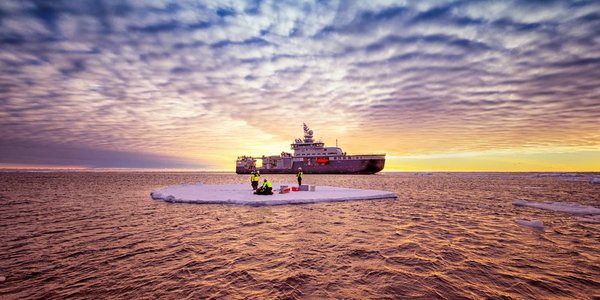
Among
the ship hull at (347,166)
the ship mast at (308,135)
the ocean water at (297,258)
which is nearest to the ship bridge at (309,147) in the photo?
the ship mast at (308,135)

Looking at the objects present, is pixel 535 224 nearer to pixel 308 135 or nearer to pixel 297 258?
pixel 297 258

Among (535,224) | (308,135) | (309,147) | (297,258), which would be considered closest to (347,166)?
(309,147)

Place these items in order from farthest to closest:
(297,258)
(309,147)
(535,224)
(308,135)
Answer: (308,135) < (309,147) < (535,224) < (297,258)

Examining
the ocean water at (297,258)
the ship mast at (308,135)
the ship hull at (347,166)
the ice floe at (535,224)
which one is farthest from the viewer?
the ship mast at (308,135)

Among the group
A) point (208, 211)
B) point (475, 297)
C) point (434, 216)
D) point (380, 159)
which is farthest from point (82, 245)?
point (380, 159)

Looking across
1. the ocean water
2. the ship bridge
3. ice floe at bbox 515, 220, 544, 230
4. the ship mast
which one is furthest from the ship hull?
ice floe at bbox 515, 220, 544, 230

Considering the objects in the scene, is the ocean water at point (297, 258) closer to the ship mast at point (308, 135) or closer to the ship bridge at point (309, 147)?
the ship bridge at point (309, 147)

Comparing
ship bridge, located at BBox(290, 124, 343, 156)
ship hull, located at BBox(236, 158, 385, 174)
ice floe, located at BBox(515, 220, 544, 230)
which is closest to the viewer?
ice floe, located at BBox(515, 220, 544, 230)

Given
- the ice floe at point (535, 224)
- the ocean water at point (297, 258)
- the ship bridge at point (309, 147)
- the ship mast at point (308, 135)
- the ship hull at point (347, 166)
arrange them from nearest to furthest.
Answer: the ocean water at point (297, 258), the ice floe at point (535, 224), the ship hull at point (347, 166), the ship bridge at point (309, 147), the ship mast at point (308, 135)

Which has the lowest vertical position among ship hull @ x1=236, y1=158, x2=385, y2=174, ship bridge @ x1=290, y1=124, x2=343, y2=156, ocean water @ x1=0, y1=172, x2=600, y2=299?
ocean water @ x1=0, y1=172, x2=600, y2=299

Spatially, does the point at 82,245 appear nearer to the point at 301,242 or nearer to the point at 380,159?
the point at 301,242

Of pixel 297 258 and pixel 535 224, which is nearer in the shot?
pixel 297 258

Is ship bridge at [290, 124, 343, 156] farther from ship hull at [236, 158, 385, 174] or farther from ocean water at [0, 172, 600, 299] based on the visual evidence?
ocean water at [0, 172, 600, 299]

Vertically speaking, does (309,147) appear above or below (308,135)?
below
